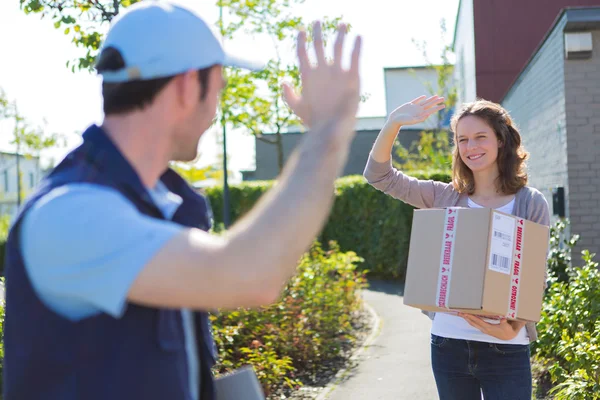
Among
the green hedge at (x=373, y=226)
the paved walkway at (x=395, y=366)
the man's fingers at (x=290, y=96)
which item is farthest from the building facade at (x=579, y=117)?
the man's fingers at (x=290, y=96)

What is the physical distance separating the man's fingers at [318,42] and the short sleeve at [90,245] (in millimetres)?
441

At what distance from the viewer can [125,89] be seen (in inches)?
57.9

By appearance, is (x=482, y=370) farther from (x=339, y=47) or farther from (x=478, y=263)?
(x=339, y=47)

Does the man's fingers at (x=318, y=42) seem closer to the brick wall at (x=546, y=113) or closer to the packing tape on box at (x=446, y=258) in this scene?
the packing tape on box at (x=446, y=258)

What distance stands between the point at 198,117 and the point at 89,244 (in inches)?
15.8

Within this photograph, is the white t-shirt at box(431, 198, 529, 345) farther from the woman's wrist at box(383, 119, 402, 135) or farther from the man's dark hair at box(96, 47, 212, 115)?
the man's dark hair at box(96, 47, 212, 115)

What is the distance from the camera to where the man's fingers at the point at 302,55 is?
4.87ft

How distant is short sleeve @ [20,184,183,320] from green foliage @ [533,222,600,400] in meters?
4.45

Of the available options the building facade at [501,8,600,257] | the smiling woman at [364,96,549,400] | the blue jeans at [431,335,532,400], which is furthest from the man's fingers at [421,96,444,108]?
the building facade at [501,8,600,257]

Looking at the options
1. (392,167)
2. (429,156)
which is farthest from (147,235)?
(429,156)

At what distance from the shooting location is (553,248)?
29.0ft

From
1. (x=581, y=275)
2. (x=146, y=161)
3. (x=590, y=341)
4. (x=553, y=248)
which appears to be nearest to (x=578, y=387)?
(x=590, y=341)

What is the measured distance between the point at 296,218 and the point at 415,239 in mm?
2284

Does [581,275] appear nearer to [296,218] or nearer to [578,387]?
[578,387]
